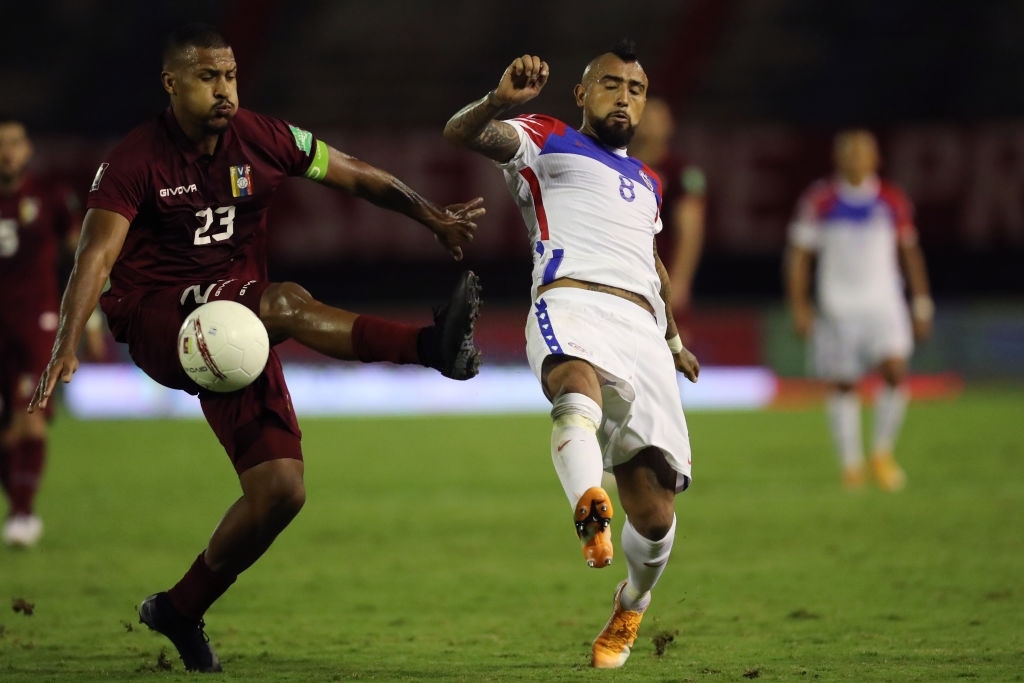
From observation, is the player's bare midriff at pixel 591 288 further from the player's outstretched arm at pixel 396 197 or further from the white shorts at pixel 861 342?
the white shorts at pixel 861 342

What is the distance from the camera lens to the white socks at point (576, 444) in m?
4.71

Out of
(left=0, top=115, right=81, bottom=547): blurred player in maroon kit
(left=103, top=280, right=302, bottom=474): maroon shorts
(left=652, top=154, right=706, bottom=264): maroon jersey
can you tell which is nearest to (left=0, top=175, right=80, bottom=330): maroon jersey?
(left=0, top=115, right=81, bottom=547): blurred player in maroon kit

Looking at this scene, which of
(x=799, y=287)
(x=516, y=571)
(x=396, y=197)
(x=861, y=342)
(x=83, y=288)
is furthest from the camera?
(x=799, y=287)

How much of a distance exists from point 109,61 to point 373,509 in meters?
12.9

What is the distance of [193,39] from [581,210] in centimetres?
143

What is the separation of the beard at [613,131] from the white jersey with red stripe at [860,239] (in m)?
6.11

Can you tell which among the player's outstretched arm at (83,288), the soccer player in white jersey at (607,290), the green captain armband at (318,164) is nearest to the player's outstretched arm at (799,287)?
the soccer player in white jersey at (607,290)

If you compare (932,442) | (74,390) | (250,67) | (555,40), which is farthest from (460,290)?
(555,40)

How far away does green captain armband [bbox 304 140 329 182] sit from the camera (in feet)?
17.4

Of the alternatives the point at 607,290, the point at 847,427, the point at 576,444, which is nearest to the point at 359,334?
the point at 576,444

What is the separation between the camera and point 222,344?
15.5 feet

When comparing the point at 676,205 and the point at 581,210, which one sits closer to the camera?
the point at 581,210

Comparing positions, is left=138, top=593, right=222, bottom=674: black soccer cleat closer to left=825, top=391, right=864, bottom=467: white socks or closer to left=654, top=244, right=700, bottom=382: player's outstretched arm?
left=654, top=244, right=700, bottom=382: player's outstretched arm

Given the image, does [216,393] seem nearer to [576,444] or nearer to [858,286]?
[576,444]
